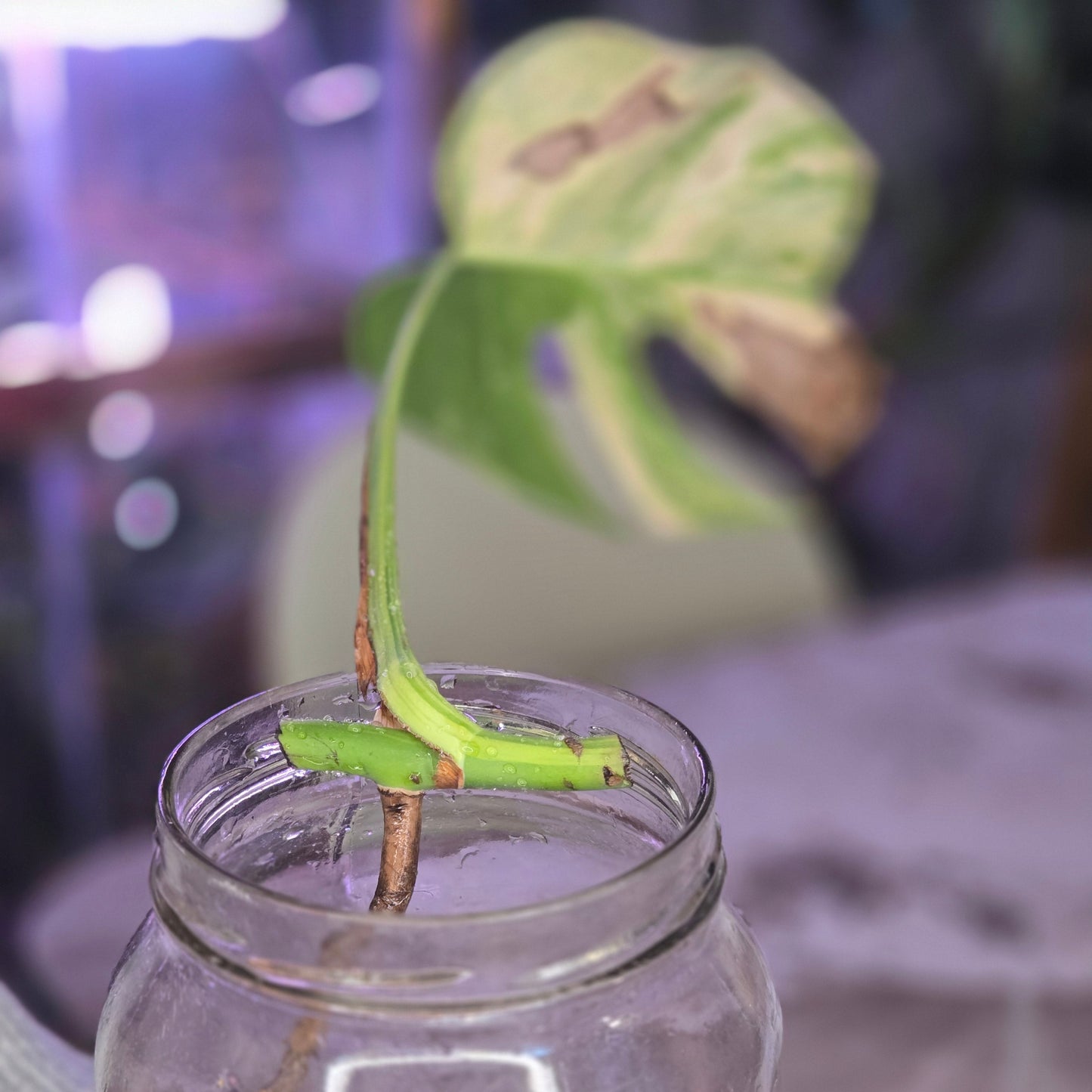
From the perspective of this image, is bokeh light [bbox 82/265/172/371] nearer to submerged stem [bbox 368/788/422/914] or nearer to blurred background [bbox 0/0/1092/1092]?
blurred background [bbox 0/0/1092/1092]

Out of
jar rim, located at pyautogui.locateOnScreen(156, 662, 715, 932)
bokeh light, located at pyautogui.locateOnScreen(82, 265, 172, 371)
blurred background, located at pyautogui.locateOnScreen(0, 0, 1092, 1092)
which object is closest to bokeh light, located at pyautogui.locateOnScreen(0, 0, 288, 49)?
blurred background, located at pyautogui.locateOnScreen(0, 0, 1092, 1092)

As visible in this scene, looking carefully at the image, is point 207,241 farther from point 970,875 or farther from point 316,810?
point 316,810

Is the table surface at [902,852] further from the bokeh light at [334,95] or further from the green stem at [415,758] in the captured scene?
the bokeh light at [334,95]

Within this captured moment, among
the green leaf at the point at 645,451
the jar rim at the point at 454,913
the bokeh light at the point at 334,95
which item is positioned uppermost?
the jar rim at the point at 454,913

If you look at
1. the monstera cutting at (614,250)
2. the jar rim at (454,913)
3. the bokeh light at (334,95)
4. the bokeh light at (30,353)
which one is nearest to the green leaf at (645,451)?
the monstera cutting at (614,250)

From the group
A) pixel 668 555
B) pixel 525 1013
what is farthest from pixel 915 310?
pixel 525 1013

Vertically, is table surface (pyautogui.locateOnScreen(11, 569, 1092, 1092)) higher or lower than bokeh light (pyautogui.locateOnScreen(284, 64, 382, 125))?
lower

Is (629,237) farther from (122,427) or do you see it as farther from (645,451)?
(122,427)

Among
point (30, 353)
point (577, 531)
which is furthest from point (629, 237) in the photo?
point (30, 353)

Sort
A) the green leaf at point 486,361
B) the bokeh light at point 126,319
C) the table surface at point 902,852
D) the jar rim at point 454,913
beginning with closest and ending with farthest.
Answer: the jar rim at point 454,913 → the green leaf at point 486,361 → the table surface at point 902,852 → the bokeh light at point 126,319
